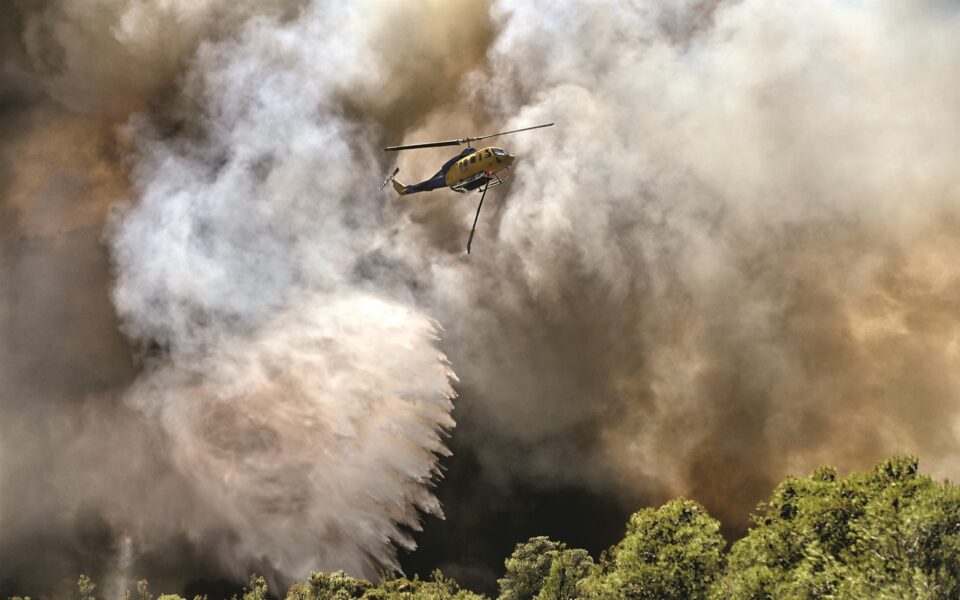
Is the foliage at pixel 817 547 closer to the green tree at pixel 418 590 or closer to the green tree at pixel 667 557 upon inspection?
the green tree at pixel 667 557

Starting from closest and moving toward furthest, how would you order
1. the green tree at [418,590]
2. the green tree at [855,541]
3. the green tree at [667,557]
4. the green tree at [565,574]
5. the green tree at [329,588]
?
the green tree at [855,541] < the green tree at [667,557] < the green tree at [565,574] < the green tree at [418,590] < the green tree at [329,588]

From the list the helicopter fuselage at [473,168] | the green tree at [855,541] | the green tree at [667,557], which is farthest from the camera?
the helicopter fuselage at [473,168]

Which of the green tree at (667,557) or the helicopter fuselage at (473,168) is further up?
the helicopter fuselage at (473,168)

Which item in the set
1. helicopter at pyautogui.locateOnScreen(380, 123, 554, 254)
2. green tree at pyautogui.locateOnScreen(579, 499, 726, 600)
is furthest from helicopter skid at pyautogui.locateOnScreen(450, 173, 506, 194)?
green tree at pyautogui.locateOnScreen(579, 499, 726, 600)

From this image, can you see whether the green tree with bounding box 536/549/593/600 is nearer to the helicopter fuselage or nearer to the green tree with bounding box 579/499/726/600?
the green tree with bounding box 579/499/726/600

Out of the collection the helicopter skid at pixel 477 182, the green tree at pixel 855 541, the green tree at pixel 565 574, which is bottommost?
the green tree at pixel 855 541

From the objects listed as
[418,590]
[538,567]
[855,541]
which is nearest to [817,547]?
[855,541]

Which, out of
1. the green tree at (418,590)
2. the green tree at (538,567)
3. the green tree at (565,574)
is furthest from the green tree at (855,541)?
the green tree at (418,590)

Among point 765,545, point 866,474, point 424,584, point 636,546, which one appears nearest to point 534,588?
point 424,584

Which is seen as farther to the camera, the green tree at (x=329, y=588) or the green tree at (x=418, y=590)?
the green tree at (x=329, y=588)
